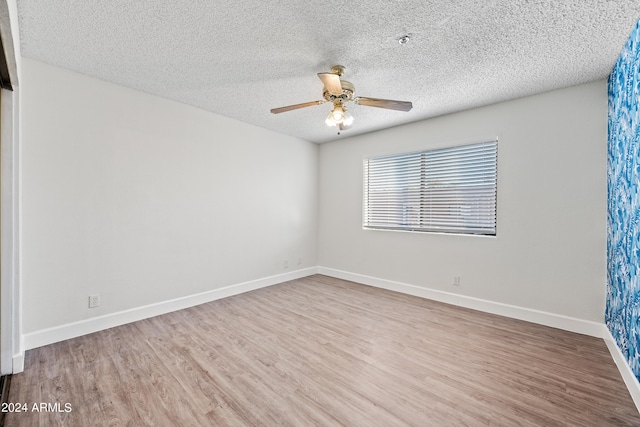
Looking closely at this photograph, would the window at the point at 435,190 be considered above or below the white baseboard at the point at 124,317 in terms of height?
above

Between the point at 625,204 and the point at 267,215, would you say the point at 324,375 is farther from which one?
the point at 267,215

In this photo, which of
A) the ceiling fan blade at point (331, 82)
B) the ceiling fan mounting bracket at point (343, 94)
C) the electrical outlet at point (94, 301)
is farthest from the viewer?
the electrical outlet at point (94, 301)

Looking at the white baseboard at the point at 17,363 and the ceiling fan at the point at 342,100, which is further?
the ceiling fan at the point at 342,100

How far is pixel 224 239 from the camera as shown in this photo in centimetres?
379

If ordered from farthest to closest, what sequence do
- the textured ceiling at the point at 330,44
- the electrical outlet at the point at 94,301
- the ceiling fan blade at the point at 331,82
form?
1. the electrical outlet at the point at 94,301
2. the ceiling fan blade at the point at 331,82
3. the textured ceiling at the point at 330,44

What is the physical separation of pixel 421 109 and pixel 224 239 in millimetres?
3196

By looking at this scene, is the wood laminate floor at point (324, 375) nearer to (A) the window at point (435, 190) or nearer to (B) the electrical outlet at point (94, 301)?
(B) the electrical outlet at point (94, 301)

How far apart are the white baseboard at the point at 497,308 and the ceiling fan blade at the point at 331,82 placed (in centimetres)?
297

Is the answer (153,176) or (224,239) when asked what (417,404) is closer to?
(224,239)

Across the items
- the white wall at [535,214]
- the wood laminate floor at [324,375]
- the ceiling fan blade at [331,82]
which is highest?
the ceiling fan blade at [331,82]

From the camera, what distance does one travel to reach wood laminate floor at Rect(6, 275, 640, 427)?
5.35ft

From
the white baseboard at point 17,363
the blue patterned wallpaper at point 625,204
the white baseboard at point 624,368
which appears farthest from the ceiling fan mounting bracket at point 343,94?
the white baseboard at point 17,363

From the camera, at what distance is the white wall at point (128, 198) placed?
95.0 inches

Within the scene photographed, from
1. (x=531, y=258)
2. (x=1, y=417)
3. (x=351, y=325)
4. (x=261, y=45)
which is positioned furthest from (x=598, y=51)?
(x=1, y=417)
